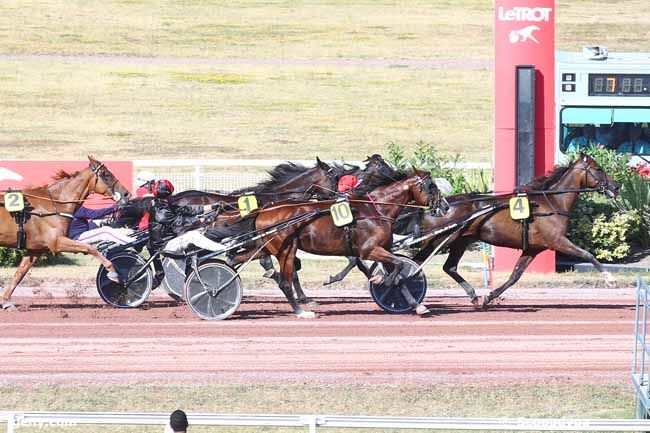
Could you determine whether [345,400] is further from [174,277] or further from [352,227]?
[174,277]

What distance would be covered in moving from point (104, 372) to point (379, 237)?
3.66 m

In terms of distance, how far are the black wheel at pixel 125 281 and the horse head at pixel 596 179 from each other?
5.08 metres

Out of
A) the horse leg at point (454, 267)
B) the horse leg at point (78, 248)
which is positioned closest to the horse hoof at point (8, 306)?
the horse leg at point (78, 248)

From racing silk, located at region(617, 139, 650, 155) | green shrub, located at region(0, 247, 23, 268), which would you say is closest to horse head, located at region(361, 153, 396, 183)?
green shrub, located at region(0, 247, 23, 268)

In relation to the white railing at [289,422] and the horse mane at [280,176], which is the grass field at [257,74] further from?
the white railing at [289,422]

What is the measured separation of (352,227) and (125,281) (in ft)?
8.80

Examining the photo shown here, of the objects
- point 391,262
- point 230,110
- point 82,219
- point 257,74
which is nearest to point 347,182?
point 391,262

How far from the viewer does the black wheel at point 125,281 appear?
16.0m

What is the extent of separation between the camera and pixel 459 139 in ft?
115

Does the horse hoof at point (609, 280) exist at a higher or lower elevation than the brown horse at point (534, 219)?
lower

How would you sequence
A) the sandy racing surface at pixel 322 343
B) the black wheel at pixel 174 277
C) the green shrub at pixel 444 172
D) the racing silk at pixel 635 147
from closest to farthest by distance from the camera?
the sandy racing surface at pixel 322 343
the black wheel at pixel 174 277
the green shrub at pixel 444 172
the racing silk at pixel 635 147

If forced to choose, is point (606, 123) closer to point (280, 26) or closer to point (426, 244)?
point (426, 244)

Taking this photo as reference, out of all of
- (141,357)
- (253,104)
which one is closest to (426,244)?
(141,357)

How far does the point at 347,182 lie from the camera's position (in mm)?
16781
